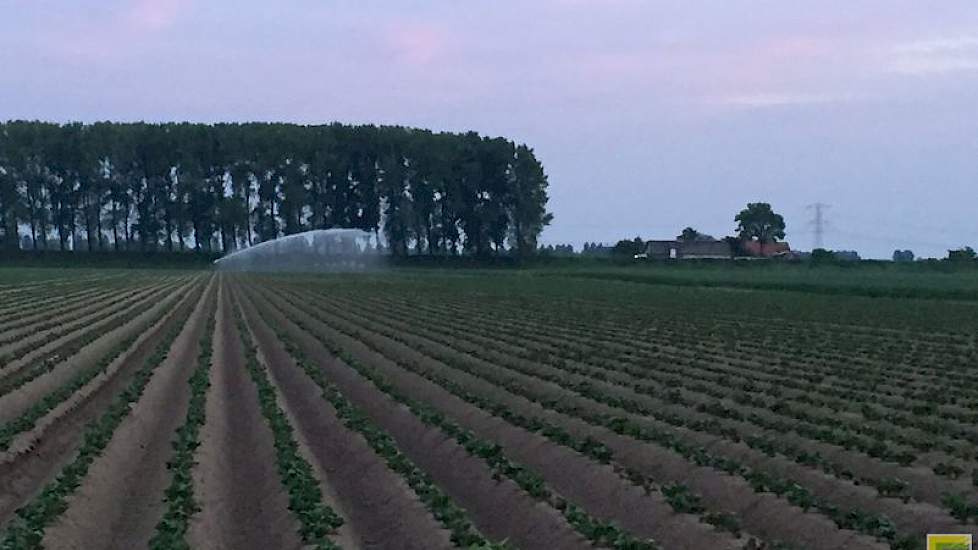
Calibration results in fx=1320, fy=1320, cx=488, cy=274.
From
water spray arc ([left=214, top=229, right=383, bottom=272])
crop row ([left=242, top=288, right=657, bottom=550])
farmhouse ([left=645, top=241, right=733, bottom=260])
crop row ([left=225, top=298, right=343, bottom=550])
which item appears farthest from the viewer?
farmhouse ([left=645, top=241, right=733, bottom=260])

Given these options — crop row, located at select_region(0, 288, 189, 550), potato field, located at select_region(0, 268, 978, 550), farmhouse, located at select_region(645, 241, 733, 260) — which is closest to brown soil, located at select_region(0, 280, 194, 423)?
potato field, located at select_region(0, 268, 978, 550)

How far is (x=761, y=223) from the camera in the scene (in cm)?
14025

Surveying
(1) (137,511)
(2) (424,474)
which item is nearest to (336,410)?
(2) (424,474)

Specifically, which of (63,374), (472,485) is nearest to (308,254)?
(63,374)

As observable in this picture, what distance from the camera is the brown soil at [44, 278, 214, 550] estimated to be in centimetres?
1111

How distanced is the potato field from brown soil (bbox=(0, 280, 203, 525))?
5 cm

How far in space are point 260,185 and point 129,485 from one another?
100.0m

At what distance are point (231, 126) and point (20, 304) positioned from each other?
72.1 meters

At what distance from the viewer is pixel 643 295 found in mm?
59031

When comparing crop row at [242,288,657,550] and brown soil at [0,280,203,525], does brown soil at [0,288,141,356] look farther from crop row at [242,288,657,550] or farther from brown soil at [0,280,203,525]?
crop row at [242,288,657,550]

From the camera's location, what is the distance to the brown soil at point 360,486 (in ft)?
36.4

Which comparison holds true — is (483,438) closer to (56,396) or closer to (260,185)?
(56,396)

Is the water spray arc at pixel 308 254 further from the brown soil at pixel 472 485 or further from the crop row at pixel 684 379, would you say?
the brown soil at pixel 472 485

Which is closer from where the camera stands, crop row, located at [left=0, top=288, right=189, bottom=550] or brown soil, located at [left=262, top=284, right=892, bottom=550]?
crop row, located at [left=0, top=288, right=189, bottom=550]
